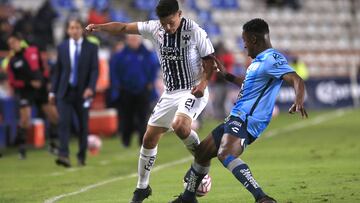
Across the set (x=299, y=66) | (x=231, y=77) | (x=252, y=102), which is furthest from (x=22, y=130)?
(x=299, y=66)

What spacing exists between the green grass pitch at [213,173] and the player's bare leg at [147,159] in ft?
1.11

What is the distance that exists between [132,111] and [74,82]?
4524 millimetres

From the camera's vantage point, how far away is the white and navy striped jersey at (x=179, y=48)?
10250 millimetres

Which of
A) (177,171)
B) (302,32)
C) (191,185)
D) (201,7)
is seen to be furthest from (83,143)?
(302,32)

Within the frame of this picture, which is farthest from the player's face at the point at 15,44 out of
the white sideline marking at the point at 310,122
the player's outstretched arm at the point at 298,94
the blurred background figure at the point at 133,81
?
the player's outstretched arm at the point at 298,94

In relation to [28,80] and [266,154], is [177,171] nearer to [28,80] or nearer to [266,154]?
[266,154]

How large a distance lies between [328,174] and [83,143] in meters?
4.84

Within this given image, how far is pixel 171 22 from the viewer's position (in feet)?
32.8

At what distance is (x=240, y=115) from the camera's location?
9055 mm

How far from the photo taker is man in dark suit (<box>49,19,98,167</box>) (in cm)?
1547

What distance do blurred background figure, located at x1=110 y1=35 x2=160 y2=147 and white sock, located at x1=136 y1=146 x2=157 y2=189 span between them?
30.9 feet

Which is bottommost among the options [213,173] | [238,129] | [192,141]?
[213,173]

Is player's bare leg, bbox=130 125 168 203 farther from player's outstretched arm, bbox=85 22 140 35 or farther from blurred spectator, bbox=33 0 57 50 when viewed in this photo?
blurred spectator, bbox=33 0 57 50

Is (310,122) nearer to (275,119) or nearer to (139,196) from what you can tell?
(275,119)
